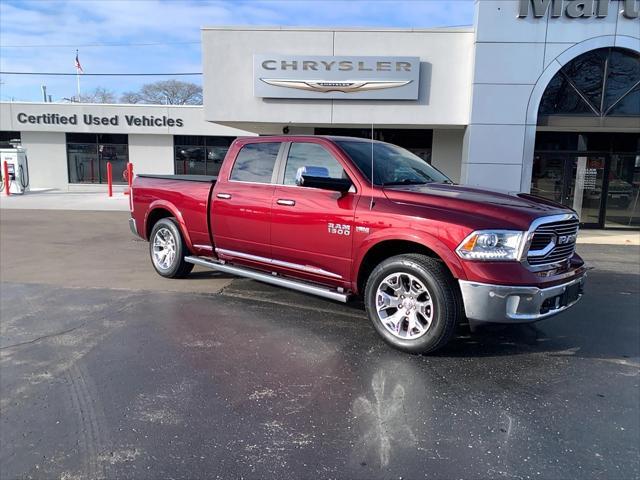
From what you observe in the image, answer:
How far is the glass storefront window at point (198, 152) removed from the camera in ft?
89.1

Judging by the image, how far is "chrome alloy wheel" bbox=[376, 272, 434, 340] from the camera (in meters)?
4.36

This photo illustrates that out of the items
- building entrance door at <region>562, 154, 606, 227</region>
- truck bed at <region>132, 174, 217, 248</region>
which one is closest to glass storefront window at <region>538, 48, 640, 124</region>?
building entrance door at <region>562, 154, 606, 227</region>

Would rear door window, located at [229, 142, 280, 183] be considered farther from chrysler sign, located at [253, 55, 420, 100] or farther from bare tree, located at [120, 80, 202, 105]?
bare tree, located at [120, 80, 202, 105]

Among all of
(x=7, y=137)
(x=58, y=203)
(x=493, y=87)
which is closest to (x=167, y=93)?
(x=7, y=137)

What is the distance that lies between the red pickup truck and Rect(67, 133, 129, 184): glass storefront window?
23.2m

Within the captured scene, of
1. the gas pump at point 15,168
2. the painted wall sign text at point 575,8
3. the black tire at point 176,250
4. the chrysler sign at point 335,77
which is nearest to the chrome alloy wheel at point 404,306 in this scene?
the black tire at point 176,250

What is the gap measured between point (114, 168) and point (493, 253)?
88.9 ft

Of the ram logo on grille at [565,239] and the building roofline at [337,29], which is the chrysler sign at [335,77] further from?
the ram logo on grille at [565,239]

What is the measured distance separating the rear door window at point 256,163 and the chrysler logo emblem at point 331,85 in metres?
7.79

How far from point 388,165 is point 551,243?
1.80 metres

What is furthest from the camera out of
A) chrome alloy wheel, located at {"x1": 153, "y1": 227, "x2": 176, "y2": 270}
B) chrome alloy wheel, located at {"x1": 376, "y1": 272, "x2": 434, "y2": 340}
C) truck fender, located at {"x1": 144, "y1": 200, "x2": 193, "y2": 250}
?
chrome alloy wheel, located at {"x1": 153, "y1": 227, "x2": 176, "y2": 270}

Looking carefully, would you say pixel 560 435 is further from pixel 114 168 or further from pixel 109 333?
pixel 114 168

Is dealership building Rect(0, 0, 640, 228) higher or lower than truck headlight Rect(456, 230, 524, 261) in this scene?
higher

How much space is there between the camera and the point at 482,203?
4266 millimetres
